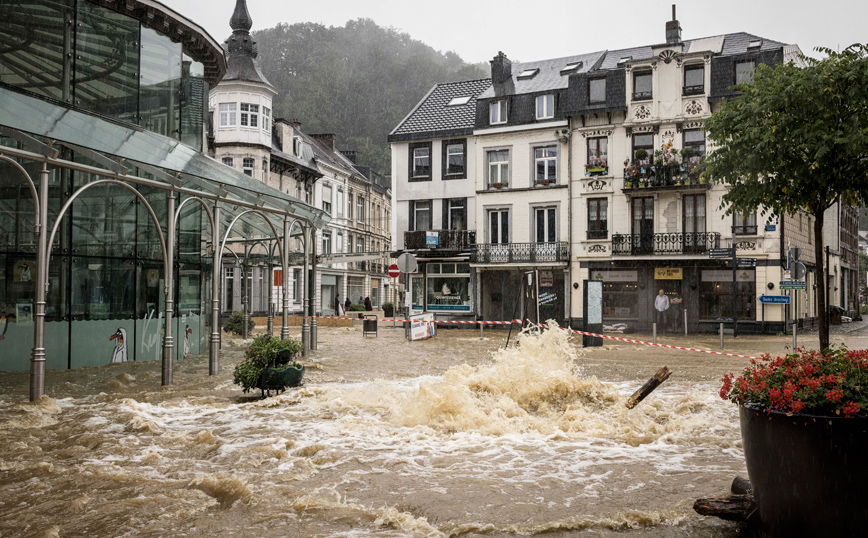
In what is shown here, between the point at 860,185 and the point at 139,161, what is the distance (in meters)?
11.8

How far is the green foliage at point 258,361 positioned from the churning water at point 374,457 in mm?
511

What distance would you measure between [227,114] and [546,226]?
21147 mm

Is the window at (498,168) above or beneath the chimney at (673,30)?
beneath

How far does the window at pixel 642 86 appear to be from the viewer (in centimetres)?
3275

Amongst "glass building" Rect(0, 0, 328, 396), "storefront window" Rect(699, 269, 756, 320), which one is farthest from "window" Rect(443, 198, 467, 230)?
"glass building" Rect(0, 0, 328, 396)

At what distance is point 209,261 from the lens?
19.8m

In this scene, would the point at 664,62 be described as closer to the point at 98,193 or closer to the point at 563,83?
the point at 563,83

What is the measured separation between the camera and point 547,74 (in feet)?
123

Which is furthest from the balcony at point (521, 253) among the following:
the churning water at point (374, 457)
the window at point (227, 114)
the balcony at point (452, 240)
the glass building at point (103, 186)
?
the churning water at point (374, 457)

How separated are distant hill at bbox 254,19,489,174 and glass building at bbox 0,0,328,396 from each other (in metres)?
56.5

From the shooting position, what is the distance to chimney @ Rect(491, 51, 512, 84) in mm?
37500

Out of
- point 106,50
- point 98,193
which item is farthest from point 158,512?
point 106,50

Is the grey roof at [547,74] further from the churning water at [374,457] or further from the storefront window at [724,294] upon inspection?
the churning water at [374,457]

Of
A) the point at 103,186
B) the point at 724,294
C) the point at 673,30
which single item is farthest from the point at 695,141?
the point at 103,186
